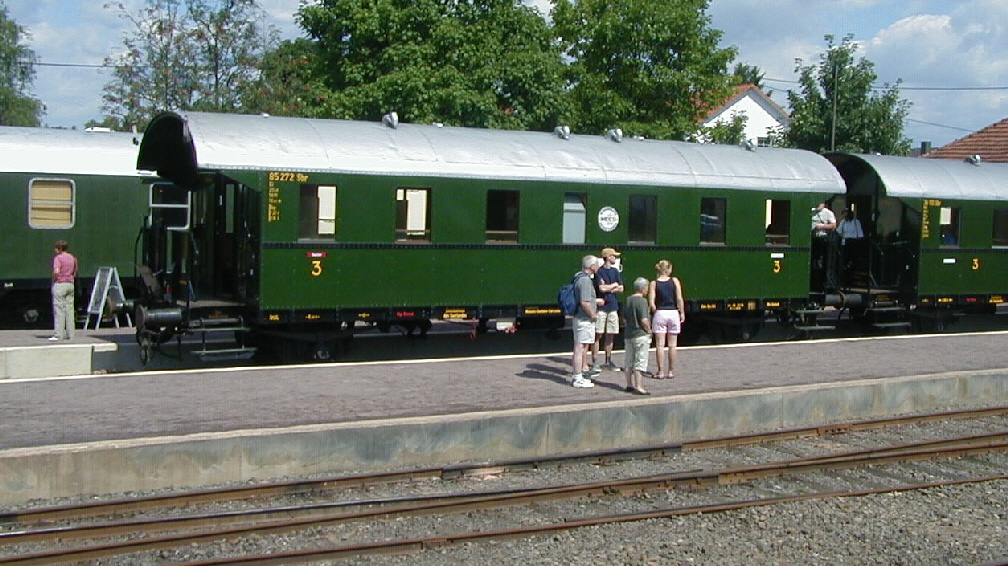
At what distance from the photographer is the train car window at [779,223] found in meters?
18.0

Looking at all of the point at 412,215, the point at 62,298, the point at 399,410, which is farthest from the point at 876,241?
the point at 62,298

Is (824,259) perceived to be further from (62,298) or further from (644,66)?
(62,298)

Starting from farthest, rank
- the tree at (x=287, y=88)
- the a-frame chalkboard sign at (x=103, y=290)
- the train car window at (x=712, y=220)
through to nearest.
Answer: the tree at (x=287, y=88), the train car window at (x=712, y=220), the a-frame chalkboard sign at (x=103, y=290)

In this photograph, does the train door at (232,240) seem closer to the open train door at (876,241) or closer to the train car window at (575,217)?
the train car window at (575,217)

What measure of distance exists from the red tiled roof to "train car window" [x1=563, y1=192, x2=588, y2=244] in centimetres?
2099

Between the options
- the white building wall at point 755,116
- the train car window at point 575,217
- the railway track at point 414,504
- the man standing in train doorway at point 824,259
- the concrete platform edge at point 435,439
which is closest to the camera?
the railway track at point 414,504

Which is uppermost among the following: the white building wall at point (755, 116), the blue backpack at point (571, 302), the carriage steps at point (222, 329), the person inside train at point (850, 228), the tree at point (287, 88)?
the white building wall at point (755, 116)

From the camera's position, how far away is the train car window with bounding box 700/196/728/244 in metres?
17.2

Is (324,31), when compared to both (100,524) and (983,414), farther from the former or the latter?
(100,524)

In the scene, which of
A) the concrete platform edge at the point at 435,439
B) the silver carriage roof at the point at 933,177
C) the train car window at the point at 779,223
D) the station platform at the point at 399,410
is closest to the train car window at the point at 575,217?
the station platform at the point at 399,410

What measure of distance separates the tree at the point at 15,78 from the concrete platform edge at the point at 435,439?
37.1 meters

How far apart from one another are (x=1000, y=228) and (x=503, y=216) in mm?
10762

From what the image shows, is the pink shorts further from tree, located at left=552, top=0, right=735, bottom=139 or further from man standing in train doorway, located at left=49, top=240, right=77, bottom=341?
tree, located at left=552, top=0, right=735, bottom=139

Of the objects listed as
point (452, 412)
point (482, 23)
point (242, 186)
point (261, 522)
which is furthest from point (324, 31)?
point (261, 522)
